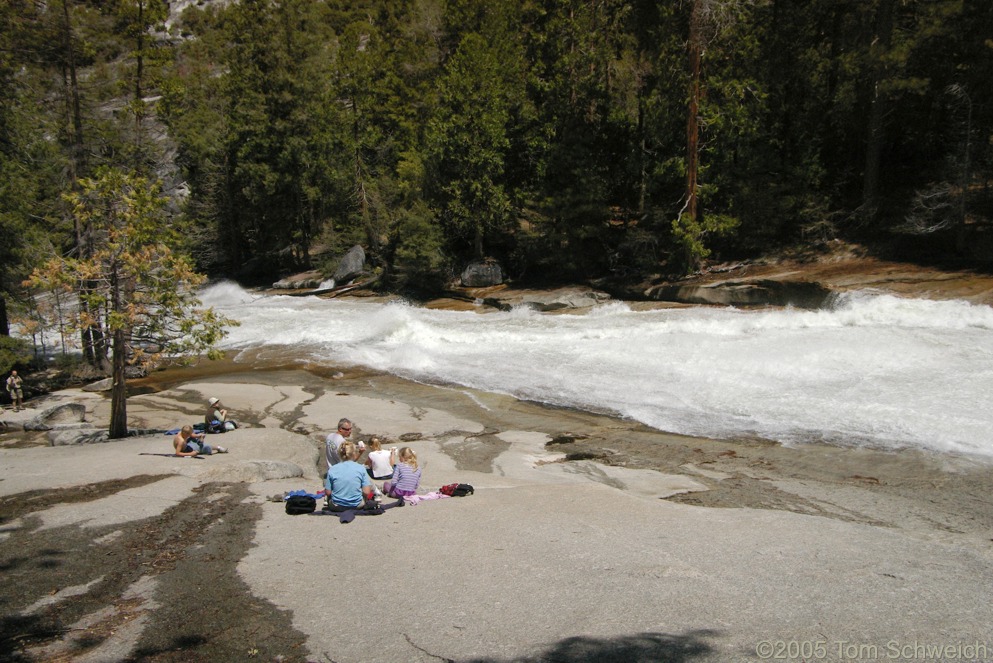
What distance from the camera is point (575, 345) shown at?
795 inches

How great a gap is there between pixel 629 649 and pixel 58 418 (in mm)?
15319

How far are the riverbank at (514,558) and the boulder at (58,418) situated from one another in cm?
317

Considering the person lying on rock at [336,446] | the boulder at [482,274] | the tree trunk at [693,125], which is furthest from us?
the boulder at [482,274]

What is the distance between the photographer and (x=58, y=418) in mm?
14641

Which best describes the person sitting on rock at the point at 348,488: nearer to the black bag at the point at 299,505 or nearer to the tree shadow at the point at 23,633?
the black bag at the point at 299,505

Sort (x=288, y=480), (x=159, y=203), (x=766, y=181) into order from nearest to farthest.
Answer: (x=288, y=480), (x=159, y=203), (x=766, y=181)

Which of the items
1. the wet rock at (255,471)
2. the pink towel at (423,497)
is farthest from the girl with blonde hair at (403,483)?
the wet rock at (255,471)

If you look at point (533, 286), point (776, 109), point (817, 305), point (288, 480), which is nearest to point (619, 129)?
point (776, 109)

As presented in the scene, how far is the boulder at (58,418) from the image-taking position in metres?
14.3

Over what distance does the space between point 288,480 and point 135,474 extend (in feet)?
7.12

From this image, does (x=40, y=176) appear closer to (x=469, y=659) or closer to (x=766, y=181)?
(x=469, y=659)

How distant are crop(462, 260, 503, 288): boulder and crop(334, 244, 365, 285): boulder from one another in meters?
8.06

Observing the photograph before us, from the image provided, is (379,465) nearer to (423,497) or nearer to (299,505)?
(423,497)
